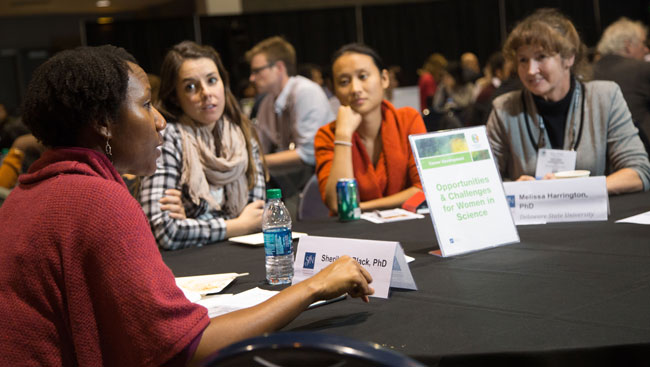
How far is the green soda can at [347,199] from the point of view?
2.54 meters

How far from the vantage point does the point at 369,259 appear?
61.4 inches

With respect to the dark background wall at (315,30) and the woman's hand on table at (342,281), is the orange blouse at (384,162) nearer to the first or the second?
the woman's hand on table at (342,281)

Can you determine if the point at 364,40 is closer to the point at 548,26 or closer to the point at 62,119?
the point at 548,26

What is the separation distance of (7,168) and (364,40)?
9121mm

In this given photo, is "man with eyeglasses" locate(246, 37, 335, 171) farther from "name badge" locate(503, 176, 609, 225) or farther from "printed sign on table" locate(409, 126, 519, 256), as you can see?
"printed sign on table" locate(409, 126, 519, 256)

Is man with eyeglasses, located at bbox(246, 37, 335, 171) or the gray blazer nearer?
the gray blazer

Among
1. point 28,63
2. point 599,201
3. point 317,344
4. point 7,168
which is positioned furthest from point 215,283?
point 28,63

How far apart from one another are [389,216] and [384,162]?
0.50 meters

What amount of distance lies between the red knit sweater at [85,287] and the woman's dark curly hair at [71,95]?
12cm

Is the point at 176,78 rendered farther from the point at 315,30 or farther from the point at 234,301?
the point at 315,30

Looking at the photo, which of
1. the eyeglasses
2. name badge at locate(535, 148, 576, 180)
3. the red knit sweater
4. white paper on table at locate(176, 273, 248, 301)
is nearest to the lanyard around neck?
name badge at locate(535, 148, 576, 180)

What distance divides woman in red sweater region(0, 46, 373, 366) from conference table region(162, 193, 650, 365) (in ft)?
0.87

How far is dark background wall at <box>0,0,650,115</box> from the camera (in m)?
11.4

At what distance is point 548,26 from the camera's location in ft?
9.41
